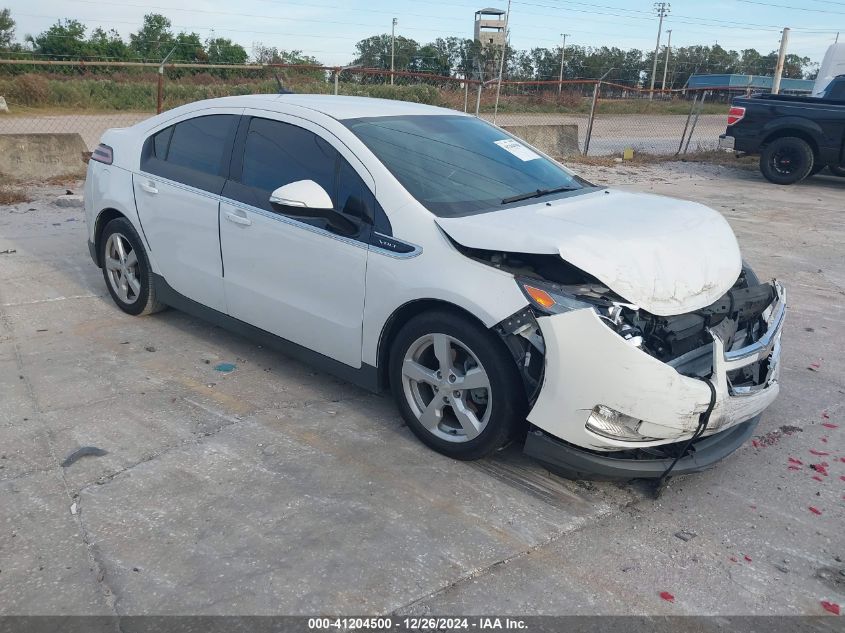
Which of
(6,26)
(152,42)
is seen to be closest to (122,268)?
(152,42)

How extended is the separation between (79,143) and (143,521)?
9.82 meters

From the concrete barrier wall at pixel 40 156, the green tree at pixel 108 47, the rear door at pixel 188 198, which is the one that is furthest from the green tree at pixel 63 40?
the rear door at pixel 188 198

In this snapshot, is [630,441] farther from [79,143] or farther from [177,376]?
[79,143]

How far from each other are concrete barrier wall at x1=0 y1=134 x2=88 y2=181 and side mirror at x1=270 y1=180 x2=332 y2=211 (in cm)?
843

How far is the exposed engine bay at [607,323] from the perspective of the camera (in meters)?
3.34

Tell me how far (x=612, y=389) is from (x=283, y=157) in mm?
2322

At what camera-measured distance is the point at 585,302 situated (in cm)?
332

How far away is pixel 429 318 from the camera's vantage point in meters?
3.68

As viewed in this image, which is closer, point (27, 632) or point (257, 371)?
point (27, 632)

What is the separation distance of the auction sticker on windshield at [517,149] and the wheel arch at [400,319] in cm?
147

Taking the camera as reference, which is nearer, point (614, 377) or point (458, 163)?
point (614, 377)

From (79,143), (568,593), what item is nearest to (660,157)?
(79,143)

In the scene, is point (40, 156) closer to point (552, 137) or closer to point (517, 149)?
point (517, 149)

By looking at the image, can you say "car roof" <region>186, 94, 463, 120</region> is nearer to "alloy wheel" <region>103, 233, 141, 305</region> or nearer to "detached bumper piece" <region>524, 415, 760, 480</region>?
"alloy wheel" <region>103, 233, 141, 305</region>
